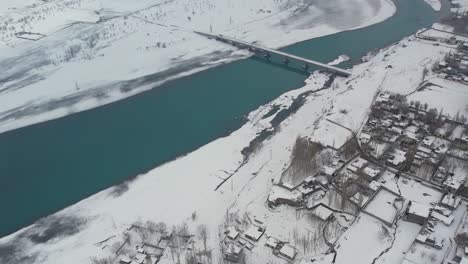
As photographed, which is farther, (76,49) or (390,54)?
(76,49)

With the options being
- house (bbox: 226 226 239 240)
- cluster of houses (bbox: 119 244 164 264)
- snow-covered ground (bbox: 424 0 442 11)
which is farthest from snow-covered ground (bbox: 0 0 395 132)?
house (bbox: 226 226 239 240)

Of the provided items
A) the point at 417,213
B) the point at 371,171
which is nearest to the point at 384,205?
the point at 417,213

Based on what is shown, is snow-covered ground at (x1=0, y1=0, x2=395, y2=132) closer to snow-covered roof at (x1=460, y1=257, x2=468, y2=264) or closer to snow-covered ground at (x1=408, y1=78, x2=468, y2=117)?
snow-covered ground at (x1=408, y1=78, x2=468, y2=117)

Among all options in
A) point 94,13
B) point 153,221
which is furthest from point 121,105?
point 94,13

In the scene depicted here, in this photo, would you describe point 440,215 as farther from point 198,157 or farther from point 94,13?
point 94,13

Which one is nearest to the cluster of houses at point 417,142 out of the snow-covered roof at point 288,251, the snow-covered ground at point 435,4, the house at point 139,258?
the snow-covered roof at point 288,251

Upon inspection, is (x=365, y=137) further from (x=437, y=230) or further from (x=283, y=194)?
(x=437, y=230)
